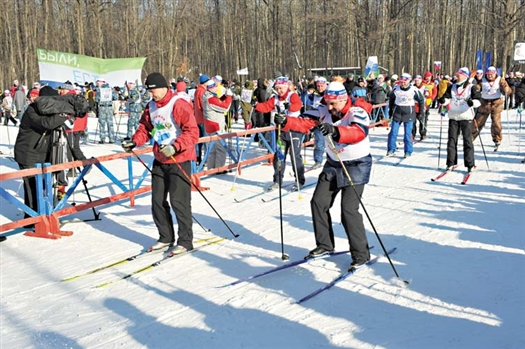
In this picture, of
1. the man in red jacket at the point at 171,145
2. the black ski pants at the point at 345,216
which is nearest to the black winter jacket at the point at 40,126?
the man in red jacket at the point at 171,145

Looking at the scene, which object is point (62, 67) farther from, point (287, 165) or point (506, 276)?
point (506, 276)

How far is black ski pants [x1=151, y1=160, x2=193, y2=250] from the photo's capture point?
5.63 m

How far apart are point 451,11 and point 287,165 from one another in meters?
46.2

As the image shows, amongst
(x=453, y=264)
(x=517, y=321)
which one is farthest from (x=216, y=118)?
(x=517, y=321)

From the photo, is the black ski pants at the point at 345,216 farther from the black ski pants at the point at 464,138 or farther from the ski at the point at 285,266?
the black ski pants at the point at 464,138

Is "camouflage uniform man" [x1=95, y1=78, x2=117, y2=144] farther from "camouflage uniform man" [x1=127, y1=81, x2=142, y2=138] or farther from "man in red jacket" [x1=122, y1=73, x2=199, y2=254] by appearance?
"man in red jacket" [x1=122, y1=73, x2=199, y2=254]

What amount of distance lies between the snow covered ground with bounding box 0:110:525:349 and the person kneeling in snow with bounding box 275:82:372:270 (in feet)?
1.32

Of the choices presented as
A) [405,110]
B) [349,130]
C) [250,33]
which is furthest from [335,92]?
[250,33]

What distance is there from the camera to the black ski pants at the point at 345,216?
5.09 meters

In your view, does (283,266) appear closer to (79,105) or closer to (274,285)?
(274,285)

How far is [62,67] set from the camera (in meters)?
21.8

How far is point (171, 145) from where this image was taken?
5.38 m

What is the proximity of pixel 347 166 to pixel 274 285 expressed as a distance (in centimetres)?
135

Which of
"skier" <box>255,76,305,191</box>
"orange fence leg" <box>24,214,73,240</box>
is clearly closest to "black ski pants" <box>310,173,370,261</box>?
"skier" <box>255,76,305,191</box>
